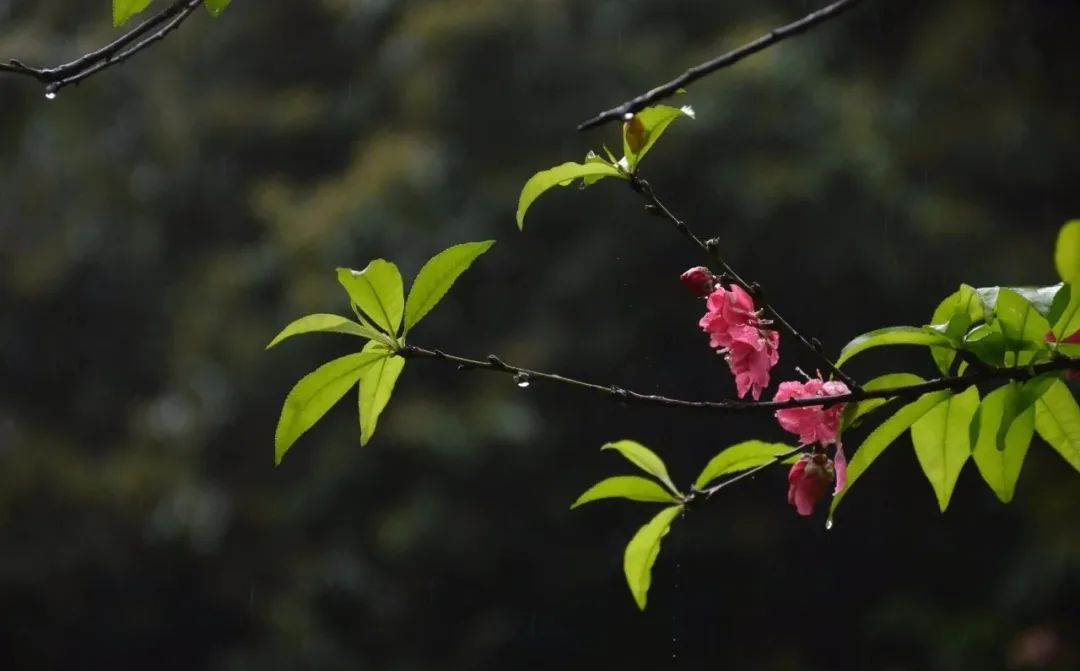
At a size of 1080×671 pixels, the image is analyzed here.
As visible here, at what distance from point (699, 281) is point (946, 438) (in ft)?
0.43

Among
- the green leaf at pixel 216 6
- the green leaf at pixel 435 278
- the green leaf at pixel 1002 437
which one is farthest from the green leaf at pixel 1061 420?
the green leaf at pixel 216 6

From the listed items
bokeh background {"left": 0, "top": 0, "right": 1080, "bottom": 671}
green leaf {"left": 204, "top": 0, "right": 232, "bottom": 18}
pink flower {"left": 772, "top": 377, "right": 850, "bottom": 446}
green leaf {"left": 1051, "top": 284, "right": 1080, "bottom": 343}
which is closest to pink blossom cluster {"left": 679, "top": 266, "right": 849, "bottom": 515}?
pink flower {"left": 772, "top": 377, "right": 850, "bottom": 446}

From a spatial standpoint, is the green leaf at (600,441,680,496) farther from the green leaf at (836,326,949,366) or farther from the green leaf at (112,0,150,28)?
the green leaf at (112,0,150,28)

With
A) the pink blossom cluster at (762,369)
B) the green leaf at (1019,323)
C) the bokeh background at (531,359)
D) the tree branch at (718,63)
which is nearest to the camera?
the tree branch at (718,63)

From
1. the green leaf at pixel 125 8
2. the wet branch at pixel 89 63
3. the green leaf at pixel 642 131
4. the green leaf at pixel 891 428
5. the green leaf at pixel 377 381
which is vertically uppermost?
the green leaf at pixel 125 8

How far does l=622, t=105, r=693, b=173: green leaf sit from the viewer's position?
0.46 metres

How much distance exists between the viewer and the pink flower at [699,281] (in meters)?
0.53

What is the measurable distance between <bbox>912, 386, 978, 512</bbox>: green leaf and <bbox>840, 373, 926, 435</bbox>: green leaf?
0.01 meters

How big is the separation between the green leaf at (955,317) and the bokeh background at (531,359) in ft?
11.0

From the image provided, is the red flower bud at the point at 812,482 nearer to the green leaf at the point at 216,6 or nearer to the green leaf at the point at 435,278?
the green leaf at the point at 435,278

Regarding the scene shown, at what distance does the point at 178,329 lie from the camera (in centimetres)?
441

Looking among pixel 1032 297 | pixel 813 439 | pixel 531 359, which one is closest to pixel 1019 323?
pixel 1032 297

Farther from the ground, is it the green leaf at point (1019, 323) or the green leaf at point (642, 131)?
the green leaf at point (642, 131)

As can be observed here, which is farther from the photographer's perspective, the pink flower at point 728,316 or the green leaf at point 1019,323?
the pink flower at point 728,316
